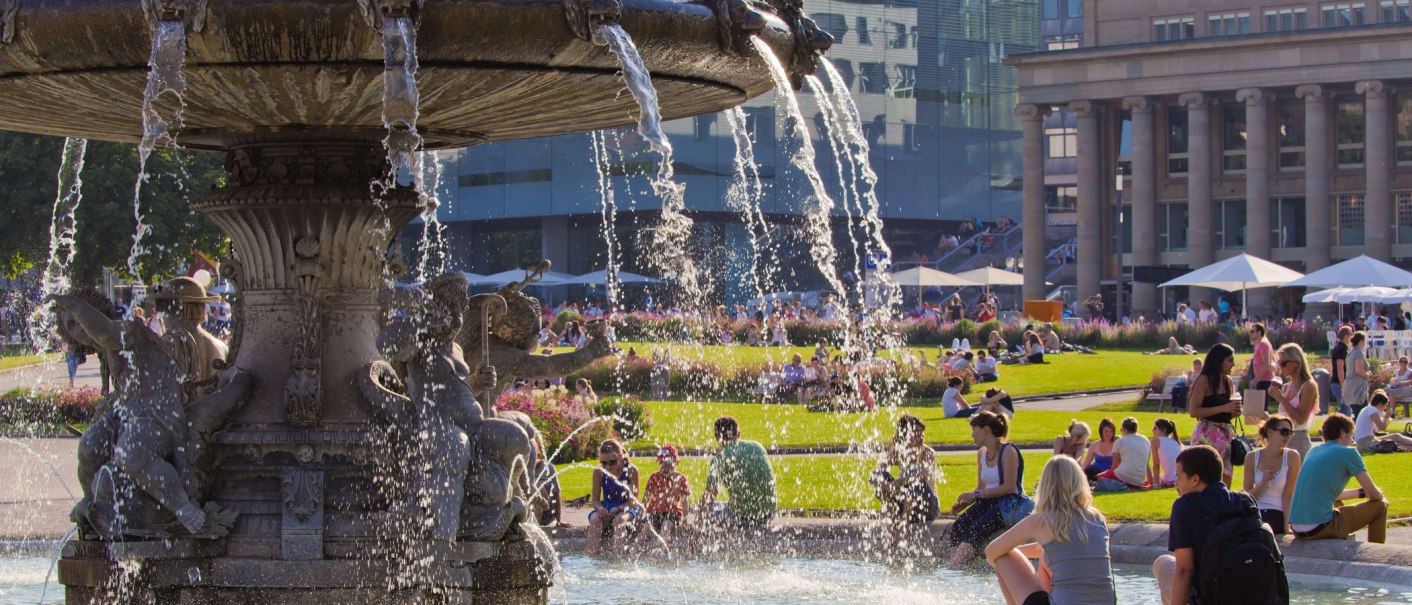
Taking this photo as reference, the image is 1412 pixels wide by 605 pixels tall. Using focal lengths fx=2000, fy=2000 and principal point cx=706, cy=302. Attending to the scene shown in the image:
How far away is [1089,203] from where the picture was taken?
252ft

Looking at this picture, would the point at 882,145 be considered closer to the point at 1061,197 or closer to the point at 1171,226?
the point at 1171,226

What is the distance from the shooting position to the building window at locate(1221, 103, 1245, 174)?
251 ft

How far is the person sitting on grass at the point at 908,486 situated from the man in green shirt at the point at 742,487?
75 centimetres

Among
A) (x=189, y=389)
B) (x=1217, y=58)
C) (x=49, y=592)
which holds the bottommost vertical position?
(x=49, y=592)

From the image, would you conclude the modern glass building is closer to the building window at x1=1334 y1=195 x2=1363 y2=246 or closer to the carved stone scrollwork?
the building window at x1=1334 y1=195 x2=1363 y2=246

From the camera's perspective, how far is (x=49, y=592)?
11.1m

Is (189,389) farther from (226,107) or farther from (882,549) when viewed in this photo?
(882,549)

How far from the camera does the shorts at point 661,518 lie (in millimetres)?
12695

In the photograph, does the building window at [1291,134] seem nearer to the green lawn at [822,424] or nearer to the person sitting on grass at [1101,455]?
the green lawn at [822,424]

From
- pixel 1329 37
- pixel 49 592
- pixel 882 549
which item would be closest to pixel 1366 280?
pixel 1329 37

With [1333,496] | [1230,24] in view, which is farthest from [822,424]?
[1230,24]

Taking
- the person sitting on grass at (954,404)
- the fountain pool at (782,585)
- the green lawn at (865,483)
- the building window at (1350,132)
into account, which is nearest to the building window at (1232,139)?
the building window at (1350,132)

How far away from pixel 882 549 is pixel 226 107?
5.79 metres

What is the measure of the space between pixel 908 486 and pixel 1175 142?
6854 centimetres
